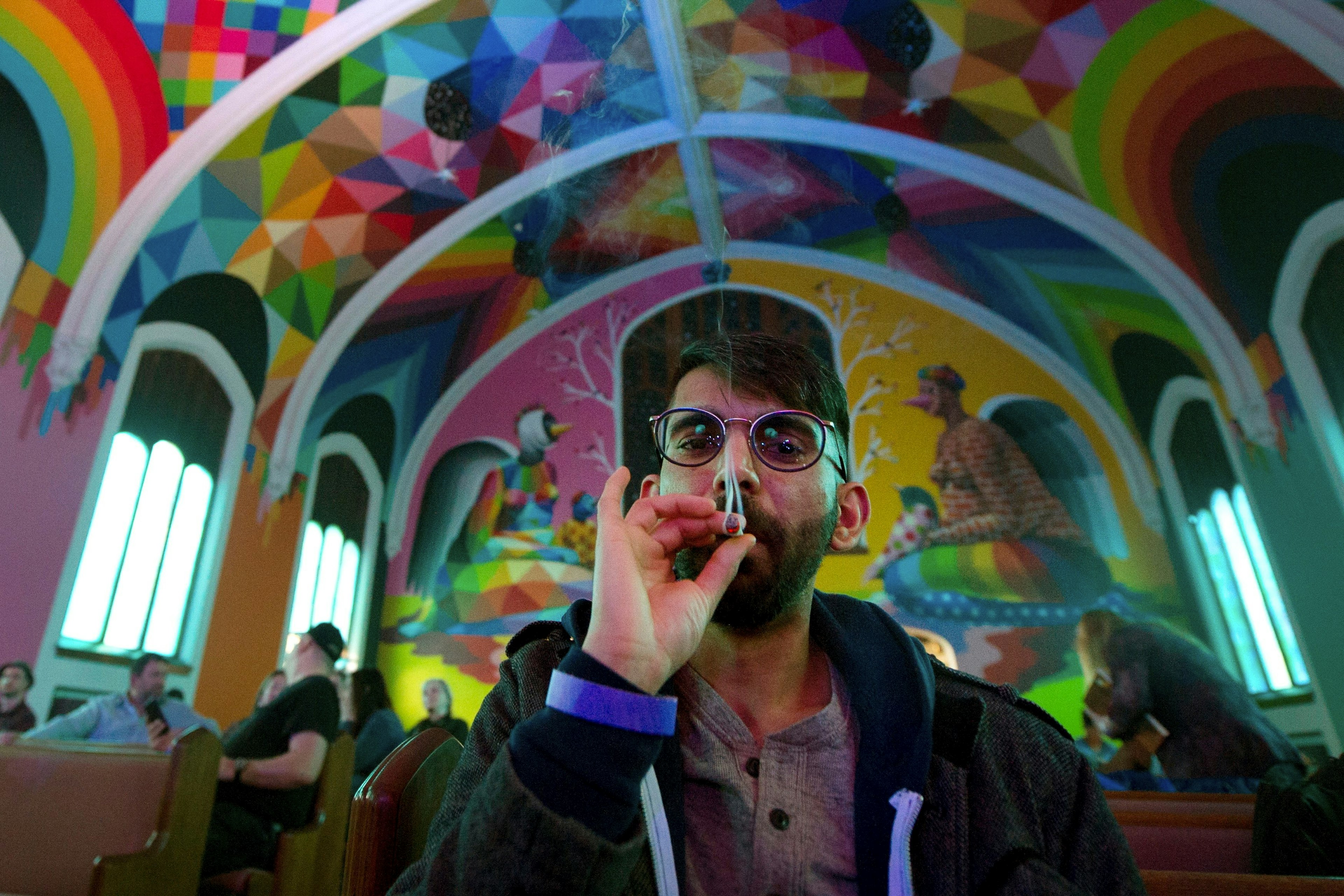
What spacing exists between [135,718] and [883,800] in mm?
4536

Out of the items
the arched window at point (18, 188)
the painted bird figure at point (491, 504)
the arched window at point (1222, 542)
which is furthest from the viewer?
the painted bird figure at point (491, 504)

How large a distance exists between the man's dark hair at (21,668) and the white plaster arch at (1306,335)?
25.0ft

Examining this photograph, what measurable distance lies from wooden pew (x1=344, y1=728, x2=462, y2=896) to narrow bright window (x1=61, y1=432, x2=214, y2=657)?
4.58m

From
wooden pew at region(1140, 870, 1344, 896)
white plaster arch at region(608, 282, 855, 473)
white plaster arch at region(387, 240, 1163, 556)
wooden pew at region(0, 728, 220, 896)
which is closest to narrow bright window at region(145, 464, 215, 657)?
white plaster arch at region(387, 240, 1163, 556)

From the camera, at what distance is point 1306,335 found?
5094mm

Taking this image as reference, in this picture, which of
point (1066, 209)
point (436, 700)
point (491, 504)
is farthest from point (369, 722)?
point (1066, 209)

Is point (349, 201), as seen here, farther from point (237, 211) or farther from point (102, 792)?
point (102, 792)

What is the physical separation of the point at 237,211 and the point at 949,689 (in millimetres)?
5657

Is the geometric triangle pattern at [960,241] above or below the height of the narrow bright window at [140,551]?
above

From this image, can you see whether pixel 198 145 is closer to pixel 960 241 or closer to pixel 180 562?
pixel 180 562

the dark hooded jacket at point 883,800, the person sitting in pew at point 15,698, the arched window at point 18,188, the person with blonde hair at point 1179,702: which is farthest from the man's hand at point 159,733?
the person with blonde hair at point 1179,702

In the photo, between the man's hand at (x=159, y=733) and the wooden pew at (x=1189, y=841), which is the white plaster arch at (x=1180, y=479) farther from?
the man's hand at (x=159, y=733)

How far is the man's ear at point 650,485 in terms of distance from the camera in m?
1.29

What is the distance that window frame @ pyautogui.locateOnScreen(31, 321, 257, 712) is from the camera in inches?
173
